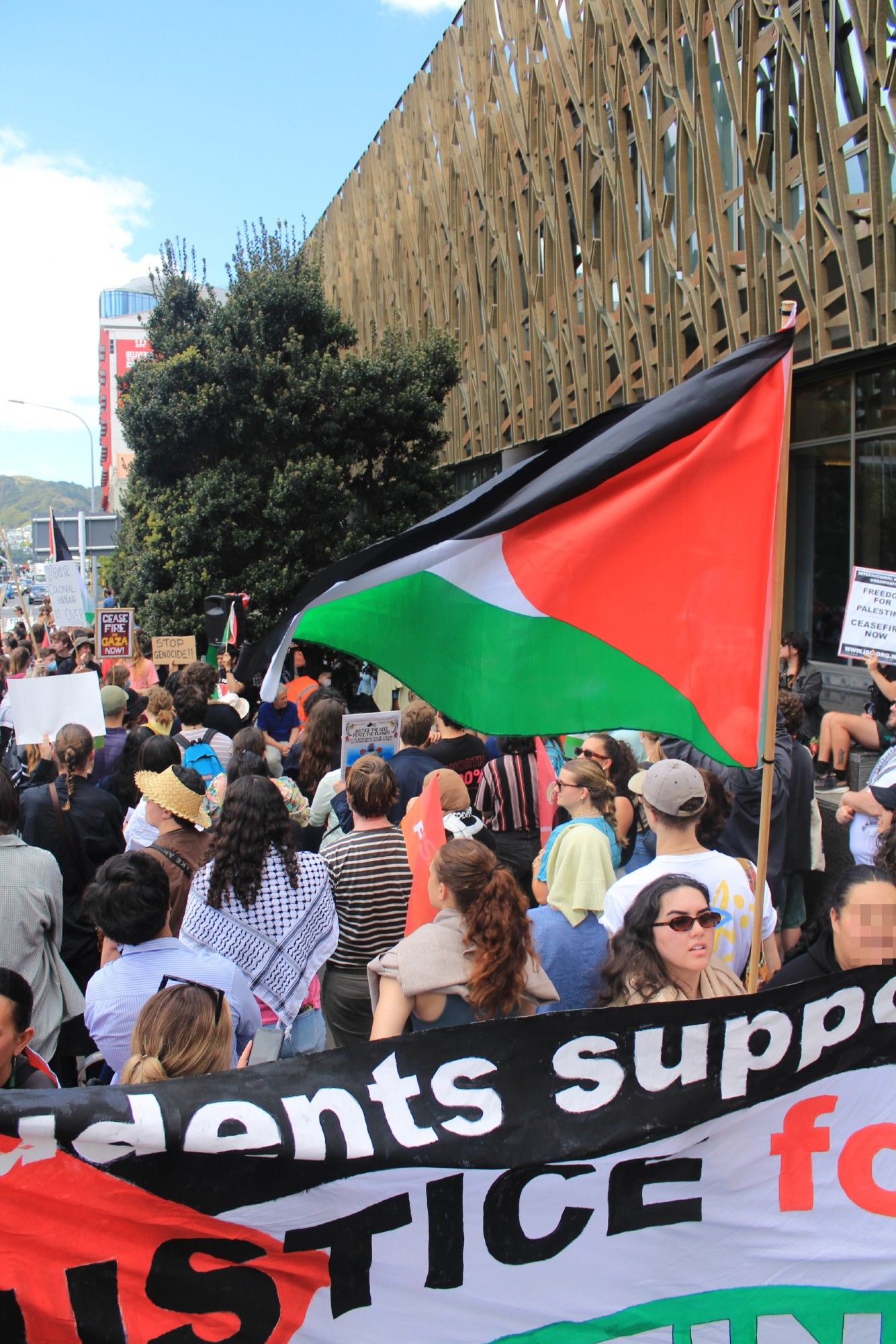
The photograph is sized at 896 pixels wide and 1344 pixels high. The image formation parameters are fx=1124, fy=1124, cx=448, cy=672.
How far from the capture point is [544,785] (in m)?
6.20

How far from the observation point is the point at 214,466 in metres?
17.5

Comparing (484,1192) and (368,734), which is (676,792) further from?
(368,734)

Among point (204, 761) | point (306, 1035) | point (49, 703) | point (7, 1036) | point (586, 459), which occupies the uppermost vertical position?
point (586, 459)

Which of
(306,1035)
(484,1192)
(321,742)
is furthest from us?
(321,742)

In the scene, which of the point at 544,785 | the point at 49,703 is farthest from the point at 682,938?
the point at 49,703

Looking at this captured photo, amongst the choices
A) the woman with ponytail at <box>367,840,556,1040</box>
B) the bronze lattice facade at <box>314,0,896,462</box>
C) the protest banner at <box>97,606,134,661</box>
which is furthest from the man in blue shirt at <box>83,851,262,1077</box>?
the bronze lattice facade at <box>314,0,896,462</box>

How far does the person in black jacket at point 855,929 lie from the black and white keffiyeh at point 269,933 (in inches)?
67.2

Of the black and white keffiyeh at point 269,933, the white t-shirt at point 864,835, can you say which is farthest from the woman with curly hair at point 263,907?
the white t-shirt at point 864,835

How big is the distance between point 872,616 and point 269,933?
16.5ft

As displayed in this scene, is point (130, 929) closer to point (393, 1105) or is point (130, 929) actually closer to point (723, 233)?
point (393, 1105)

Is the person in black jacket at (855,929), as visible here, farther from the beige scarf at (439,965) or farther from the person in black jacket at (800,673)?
the person in black jacket at (800,673)

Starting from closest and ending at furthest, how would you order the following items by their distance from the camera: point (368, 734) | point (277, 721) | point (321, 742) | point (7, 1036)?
point (7, 1036), point (368, 734), point (321, 742), point (277, 721)

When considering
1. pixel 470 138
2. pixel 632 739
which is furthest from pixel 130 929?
pixel 470 138

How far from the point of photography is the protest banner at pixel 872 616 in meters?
7.38
